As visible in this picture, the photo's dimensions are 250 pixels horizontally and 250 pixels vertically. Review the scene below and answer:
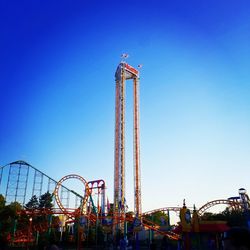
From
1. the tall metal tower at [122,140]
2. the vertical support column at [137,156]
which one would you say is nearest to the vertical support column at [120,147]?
the tall metal tower at [122,140]

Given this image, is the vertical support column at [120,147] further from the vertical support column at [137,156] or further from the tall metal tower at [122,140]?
the vertical support column at [137,156]

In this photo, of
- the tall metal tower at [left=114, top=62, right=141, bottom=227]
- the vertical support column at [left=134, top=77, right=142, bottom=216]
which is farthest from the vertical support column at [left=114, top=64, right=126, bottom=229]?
the vertical support column at [left=134, top=77, right=142, bottom=216]

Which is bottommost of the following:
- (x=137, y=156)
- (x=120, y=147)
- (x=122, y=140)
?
(x=137, y=156)

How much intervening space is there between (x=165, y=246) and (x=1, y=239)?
84.0 feet

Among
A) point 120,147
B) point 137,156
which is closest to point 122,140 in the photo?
point 120,147

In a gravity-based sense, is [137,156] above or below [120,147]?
below

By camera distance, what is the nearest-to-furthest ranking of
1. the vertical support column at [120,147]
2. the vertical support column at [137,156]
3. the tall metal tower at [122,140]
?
1. the vertical support column at [120,147]
2. the tall metal tower at [122,140]
3. the vertical support column at [137,156]

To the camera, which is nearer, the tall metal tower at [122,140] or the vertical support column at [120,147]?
the vertical support column at [120,147]

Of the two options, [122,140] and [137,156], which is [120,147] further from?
[137,156]

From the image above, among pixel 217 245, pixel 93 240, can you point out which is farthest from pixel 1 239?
pixel 217 245

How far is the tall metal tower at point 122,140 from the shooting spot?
44.3 meters

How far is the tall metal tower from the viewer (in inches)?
Answer: 1744

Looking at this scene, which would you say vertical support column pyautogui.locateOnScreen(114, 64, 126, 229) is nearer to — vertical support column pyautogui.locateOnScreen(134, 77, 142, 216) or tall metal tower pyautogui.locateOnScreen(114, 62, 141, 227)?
tall metal tower pyautogui.locateOnScreen(114, 62, 141, 227)

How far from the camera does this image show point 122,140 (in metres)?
47.0
